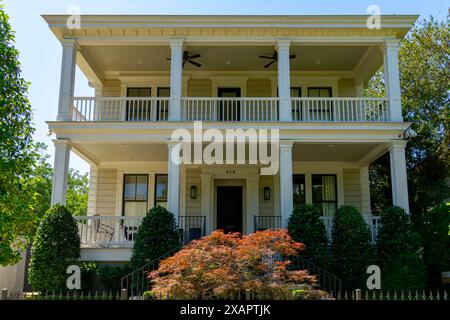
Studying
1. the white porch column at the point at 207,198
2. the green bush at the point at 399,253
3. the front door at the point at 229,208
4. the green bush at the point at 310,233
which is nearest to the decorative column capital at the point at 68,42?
the white porch column at the point at 207,198

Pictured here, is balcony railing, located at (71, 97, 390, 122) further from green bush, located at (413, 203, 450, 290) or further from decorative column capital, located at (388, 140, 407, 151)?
green bush, located at (413, 203, 450, 290)

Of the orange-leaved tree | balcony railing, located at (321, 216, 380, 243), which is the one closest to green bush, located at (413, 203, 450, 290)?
balcony railing, located at (321, 216, 380, 243)

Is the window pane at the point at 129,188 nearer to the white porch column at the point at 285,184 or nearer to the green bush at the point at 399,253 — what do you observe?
the white porch column at the point at 285,184

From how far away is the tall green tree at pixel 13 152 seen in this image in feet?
31.9

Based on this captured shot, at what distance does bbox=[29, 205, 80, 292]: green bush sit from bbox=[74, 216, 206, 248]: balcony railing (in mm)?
988

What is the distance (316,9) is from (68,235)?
937cm

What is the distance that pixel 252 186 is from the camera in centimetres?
1562

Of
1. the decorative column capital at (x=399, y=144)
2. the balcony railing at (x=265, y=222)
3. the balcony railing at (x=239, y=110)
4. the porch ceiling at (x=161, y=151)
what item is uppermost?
the balcony railing at (x=239, y=110)

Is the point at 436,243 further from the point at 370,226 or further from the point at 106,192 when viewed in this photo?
the point at 106,192

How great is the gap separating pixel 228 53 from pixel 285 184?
477 cm

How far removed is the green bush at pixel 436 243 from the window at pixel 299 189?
414cm

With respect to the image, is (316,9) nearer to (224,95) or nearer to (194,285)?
(224,95)
